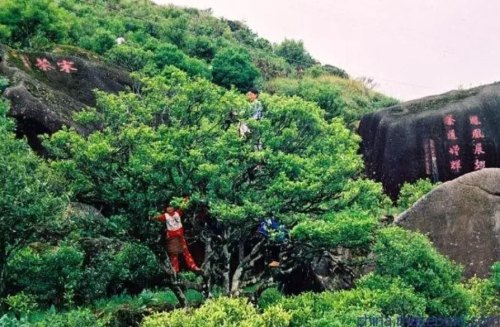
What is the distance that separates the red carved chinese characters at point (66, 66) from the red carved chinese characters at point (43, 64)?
12.5 inches

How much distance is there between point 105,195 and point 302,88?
2098cm

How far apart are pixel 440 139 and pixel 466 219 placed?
5.48 m

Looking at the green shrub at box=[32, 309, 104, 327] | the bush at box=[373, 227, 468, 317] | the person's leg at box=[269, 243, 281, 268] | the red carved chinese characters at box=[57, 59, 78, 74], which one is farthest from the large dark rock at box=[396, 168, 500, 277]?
the red carved chinese characters at box=[57, 59, 78, 74]

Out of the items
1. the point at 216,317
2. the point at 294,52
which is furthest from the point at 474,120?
the point at 294,52

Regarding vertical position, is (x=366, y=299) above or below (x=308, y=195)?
below

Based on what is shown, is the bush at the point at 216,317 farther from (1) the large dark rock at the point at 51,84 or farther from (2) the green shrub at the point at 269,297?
(1) the large dark rock at the point at 51,84

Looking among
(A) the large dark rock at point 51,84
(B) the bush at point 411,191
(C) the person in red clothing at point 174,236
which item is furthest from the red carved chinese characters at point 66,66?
(B) the bush at point 411,191

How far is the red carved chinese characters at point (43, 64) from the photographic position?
57.7 ft

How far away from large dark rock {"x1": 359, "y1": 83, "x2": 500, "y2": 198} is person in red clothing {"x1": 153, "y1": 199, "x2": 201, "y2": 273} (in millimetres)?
8517

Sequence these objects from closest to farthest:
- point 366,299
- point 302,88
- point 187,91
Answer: point 366,299 < point 187,91 < point 302,88

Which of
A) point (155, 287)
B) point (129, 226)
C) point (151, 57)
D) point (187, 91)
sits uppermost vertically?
point (151, 57)

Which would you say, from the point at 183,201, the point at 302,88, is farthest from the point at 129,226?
the point at 302,88

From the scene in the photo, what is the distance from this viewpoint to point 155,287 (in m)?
12.5

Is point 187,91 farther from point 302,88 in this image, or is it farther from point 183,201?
point 302,88
